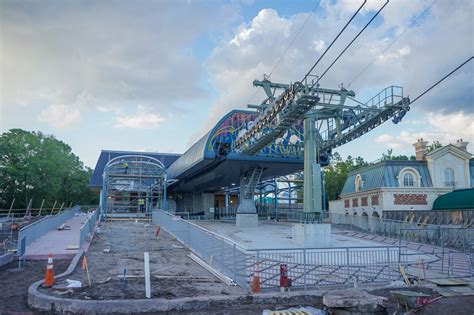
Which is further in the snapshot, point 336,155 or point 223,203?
point 336,155

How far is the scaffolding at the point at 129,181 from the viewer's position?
37.9 meters

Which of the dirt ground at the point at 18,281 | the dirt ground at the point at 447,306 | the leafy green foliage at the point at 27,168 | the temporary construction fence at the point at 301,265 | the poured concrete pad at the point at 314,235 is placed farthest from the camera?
the leafy green foliage at the point at 27,168

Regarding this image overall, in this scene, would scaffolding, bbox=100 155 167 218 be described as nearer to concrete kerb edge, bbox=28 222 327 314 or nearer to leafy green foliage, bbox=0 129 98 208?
leafy green foliage, bbox=0 129 98 208

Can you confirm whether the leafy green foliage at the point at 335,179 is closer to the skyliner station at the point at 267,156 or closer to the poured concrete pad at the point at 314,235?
the skyliner station at the point at 267,156

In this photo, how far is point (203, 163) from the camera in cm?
3441

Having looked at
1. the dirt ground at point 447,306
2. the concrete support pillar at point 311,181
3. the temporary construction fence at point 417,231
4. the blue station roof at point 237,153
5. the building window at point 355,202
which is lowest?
the dirt ground at point 447,306

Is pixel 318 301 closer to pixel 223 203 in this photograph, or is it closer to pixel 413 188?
pixel 413 188

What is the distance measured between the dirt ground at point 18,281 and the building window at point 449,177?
31971 millimetres

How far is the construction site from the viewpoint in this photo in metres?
8.80

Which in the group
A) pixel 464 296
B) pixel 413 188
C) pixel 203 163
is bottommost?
pixel 464 296

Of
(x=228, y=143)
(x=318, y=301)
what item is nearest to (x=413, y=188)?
(x=228, y=143)

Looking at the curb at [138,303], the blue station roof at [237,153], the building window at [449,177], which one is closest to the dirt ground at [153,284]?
the curb at [138,303]

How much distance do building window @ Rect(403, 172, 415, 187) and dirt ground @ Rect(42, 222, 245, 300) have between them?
933 inches

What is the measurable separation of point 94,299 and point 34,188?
5884 cm
